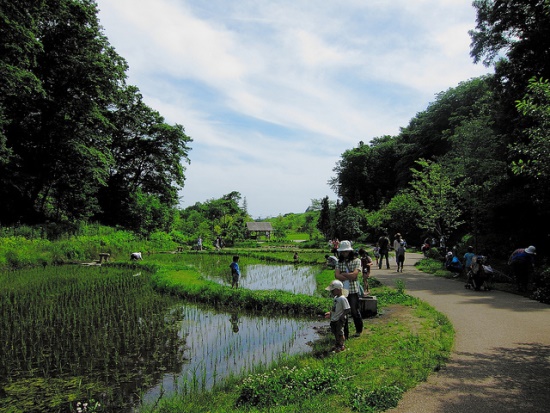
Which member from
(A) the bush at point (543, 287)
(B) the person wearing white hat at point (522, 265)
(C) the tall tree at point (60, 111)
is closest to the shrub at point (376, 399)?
(A) the bush at point (543, 287)

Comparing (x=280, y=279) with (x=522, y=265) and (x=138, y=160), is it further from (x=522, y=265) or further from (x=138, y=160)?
(x=138, y=160)

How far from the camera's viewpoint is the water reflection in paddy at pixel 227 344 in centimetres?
626

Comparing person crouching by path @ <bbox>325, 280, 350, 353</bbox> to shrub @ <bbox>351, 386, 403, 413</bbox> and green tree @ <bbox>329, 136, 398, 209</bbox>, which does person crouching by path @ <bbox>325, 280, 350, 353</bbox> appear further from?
green tree @ <bbox>329, 136, 398, 209</bbox>

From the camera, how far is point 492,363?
18.2ft

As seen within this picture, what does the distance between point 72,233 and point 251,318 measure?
75.9ft

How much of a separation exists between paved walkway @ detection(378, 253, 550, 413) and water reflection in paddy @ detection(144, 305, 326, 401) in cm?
313

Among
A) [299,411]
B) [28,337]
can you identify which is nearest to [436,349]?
[299,411]

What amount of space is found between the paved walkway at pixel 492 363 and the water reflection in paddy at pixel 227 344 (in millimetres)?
3127

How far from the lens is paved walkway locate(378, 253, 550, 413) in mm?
4312

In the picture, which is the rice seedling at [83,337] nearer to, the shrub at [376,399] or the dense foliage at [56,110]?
the shrub at [376,399]

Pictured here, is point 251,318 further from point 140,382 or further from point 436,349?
point 436,349

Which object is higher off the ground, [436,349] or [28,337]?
[436,349]

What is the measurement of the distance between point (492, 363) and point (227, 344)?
5.37 meters

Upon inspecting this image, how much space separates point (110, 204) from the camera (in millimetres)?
37219
